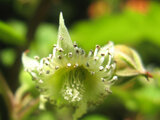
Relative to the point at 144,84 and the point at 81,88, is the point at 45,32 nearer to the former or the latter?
the point at 144,84

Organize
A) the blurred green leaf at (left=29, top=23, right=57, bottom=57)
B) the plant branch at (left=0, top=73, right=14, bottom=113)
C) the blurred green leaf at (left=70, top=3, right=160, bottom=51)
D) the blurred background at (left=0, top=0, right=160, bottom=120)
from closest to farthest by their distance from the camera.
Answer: the plant branch at (left=0, top=73, right=14, bottom=113)
the blurred background at (left=0, top=0, right=160, bottom=120)
the blurred green leaf at (left=29, top=23, right=57, bottom=57)
the blurred green leaf at (left=70, top=3, right=160, bottom=51)

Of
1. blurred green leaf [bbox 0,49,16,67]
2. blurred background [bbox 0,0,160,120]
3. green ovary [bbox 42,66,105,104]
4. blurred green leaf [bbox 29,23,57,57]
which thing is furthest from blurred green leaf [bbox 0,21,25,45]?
blurred green leaf [bbox 0,49,16,67]

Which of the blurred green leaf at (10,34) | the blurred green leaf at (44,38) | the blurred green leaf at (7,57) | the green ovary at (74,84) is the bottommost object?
the blurred green leaf at (7,57)

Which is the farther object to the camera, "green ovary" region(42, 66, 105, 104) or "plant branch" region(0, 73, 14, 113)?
"plant branch" region(0, 73, 14, 113)

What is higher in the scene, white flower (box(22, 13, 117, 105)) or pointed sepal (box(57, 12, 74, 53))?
pointed sepal (box(57, 12, 74, 53))

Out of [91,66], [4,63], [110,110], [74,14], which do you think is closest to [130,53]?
[91,66]

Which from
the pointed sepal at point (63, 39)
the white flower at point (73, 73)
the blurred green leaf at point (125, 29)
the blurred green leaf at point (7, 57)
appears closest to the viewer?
the pointed sepal at point (63, 39)

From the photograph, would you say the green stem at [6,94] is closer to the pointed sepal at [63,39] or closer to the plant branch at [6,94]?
the plant branch at [6,94]

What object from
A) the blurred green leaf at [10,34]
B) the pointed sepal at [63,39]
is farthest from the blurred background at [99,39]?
the pointed sepal at [63,39]

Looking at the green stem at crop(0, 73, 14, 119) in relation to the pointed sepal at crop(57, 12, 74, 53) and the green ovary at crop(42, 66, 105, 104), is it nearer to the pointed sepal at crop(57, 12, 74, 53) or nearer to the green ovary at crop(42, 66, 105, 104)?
the green ovary at crop(42, 66, 105, 104)
